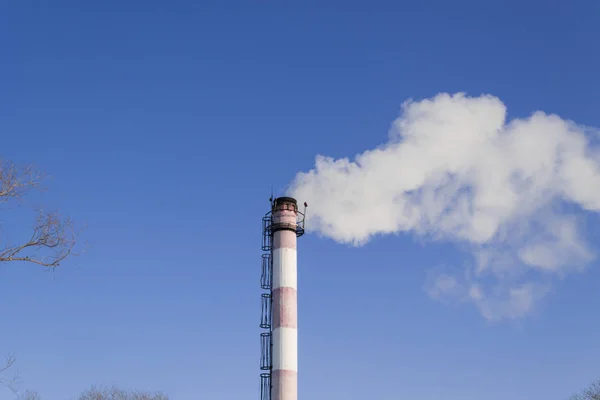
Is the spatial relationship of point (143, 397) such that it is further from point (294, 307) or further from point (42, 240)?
point (42, 240)

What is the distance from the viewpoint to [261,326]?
53094 mm

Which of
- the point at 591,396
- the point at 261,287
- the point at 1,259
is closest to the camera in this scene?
the point at 1,259

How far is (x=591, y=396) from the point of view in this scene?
6316 centimetres

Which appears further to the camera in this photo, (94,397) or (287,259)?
(94,397)

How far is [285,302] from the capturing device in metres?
52.1

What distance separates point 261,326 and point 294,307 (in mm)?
2881

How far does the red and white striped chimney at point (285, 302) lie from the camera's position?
166 ft

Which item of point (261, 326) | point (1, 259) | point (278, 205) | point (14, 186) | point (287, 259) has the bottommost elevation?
point (1, 259)

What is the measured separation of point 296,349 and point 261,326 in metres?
3.23

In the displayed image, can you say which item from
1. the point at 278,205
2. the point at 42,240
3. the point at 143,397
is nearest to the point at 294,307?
the point at 278,205

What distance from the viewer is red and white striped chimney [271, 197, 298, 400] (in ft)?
166

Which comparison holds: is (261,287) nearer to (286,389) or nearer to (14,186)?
(286,389)

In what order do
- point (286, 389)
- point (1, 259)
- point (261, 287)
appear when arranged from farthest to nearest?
point (261, 287)
point (286, 389)
point (1, 259)

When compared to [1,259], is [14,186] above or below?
above
